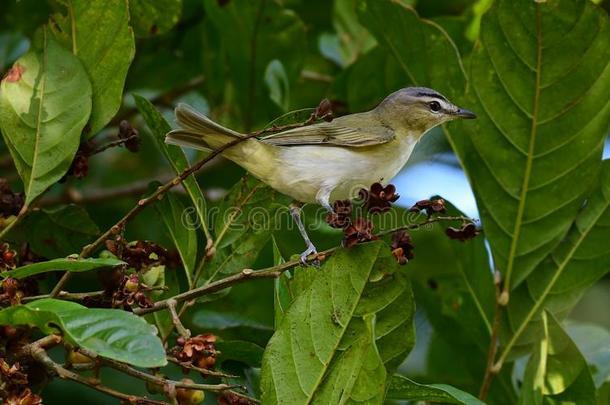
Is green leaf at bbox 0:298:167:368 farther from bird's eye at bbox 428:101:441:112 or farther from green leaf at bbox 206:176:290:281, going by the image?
bird's eye at bbox 428:101:441:112

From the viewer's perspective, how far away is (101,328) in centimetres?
191

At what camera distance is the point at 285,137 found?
364 cm

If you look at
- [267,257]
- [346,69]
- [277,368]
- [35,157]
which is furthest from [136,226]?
[277,368]

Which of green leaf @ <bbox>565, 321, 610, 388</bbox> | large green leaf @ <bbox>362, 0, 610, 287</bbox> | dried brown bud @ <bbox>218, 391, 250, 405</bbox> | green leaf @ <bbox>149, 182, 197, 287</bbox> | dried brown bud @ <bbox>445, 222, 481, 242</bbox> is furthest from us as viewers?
green leaf @ <bbox>565, 321, 610, 388</bbox>

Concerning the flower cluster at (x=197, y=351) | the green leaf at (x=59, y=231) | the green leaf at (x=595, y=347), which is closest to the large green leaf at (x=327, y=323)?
the flower cluster at (x=197, y=351)

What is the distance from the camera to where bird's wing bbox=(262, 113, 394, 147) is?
12.0 feet

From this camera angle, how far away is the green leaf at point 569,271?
309cm

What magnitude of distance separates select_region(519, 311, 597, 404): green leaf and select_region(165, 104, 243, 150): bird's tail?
47.3 inches

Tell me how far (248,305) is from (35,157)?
121 centimetres

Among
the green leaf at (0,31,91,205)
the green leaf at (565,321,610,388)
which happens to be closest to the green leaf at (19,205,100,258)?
the green leaf at (0,31,91,205)

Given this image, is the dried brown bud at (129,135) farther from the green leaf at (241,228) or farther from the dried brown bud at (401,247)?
the dried brown bud at (401,247)

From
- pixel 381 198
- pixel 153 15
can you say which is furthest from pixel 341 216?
pixel 153 15

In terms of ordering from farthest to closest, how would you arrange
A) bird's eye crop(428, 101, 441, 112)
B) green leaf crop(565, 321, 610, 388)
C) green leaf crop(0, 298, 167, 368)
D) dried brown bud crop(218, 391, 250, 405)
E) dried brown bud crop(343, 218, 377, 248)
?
bird's eye crop(428, 101, 441, 112) < green leaf crop(565, 321, 610, 388) < dried brown bud crop(343, 218, 377, 248) < dried brown bud crop(218, 391, 250, 405) < green leaf crop(0, 298, 167, 368)

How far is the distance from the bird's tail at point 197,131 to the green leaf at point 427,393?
1.08 metres
